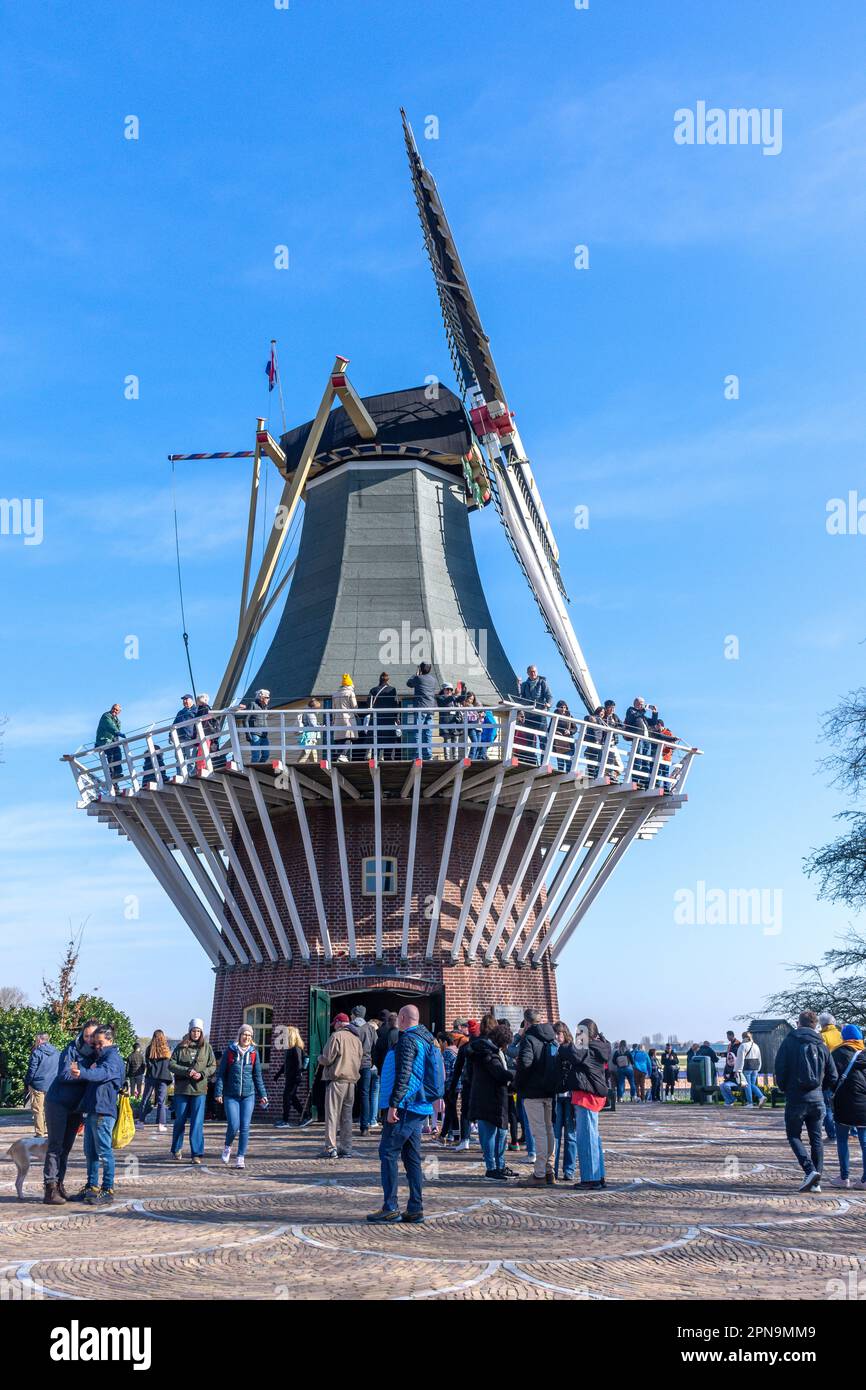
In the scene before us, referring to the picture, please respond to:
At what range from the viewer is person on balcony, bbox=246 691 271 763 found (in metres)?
20.6

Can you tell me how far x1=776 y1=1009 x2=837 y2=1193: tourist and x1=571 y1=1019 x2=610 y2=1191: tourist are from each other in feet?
5.74

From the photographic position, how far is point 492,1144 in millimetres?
12773

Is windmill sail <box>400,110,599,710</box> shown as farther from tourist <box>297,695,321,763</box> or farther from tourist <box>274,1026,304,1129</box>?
tourist <box>274,1026,304,1129</box>

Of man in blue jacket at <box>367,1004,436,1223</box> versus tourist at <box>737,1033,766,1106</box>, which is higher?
man in blue jacket at <box>367,1004,436,1223</box>

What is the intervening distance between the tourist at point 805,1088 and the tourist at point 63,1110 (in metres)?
6.39

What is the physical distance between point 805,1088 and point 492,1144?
10.5 feet

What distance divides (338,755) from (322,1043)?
15.9ft

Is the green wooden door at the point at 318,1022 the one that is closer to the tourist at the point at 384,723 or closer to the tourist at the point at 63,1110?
the tourist at the point at 384,723

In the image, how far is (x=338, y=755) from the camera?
2152 cm

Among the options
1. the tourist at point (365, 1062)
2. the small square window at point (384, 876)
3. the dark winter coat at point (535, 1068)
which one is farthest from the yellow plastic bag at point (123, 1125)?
the small square window at point (384, 876)

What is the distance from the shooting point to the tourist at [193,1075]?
43.4 feet

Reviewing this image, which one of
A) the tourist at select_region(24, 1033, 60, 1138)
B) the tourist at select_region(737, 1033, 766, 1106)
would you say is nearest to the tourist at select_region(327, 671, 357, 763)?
the tourist at select_region(24, 1033, 60, 1138)

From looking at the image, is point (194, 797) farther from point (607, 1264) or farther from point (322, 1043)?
point (607, 1264)

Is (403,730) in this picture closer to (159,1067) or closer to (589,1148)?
(159,1067)
